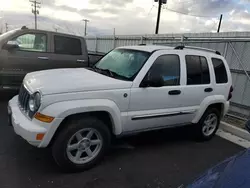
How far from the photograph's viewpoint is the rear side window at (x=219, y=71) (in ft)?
15.5

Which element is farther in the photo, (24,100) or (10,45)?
(10,45)

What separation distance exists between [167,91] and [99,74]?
46.0 inches

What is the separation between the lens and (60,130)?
308 cm

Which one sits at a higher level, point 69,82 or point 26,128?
point 69,82

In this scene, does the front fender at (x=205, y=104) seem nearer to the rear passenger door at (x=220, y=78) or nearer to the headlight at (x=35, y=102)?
the rear passenger door at (x=220, y=78)

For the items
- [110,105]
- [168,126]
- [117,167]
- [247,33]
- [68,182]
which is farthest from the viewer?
[247,33]

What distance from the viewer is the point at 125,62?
4.03m

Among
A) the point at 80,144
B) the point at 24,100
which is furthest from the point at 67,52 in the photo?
the point at 80,144

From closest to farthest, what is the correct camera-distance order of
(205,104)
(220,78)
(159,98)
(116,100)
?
(116,100), (159,98), (205,104), (220,78)

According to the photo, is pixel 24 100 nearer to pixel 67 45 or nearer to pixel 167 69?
pixel 167 69

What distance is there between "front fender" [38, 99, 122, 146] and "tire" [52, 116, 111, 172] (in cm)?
15

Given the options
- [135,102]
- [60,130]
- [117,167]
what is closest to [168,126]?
[135,102]

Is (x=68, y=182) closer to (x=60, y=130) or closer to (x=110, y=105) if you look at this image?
(x=60, y=130)

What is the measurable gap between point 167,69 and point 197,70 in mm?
759
